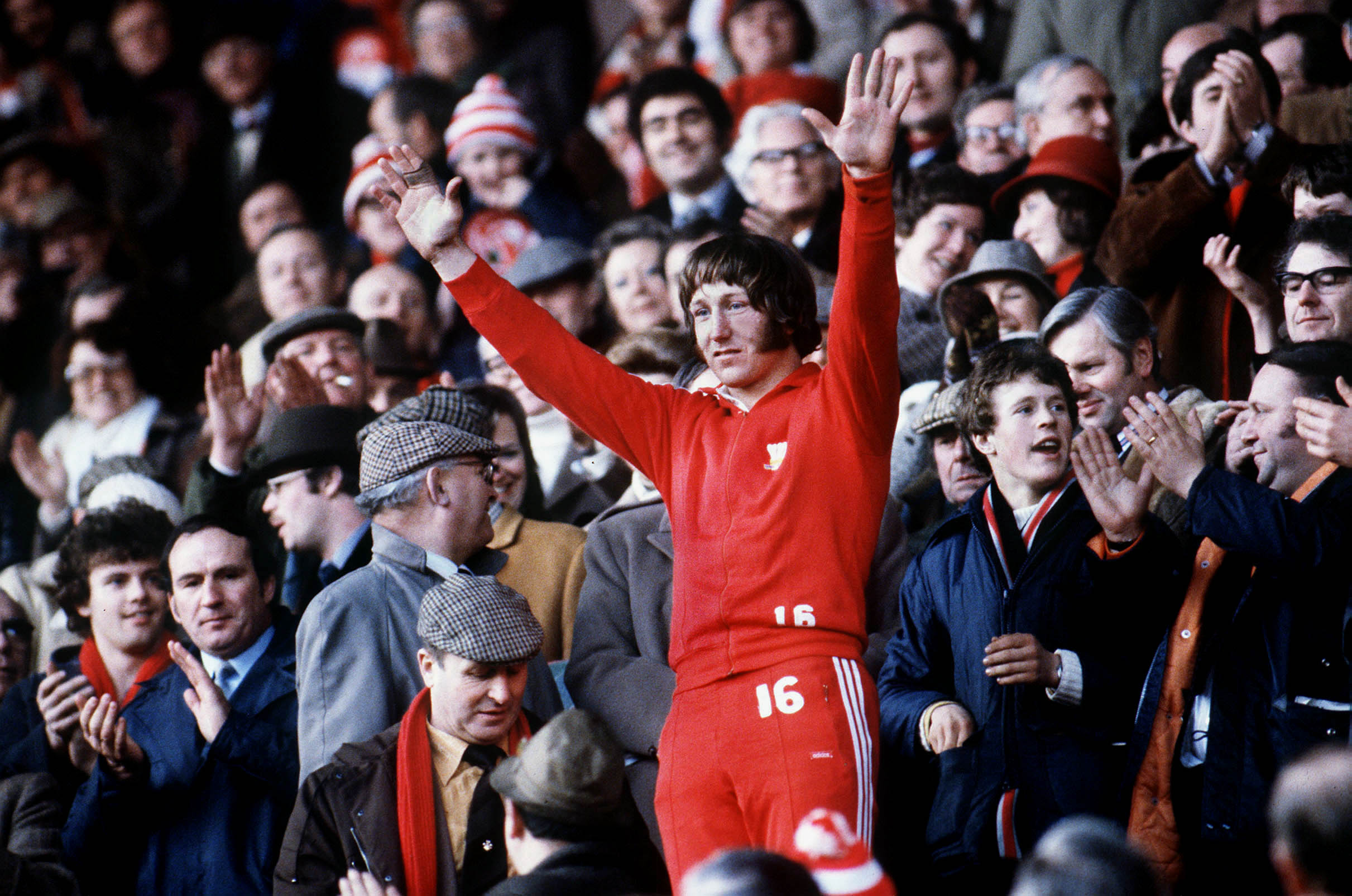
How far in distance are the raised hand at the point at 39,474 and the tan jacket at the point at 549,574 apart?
10.9ft

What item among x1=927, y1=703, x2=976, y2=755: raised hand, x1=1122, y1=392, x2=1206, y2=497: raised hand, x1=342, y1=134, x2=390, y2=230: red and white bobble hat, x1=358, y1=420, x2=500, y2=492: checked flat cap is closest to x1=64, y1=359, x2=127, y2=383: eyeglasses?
x1=342, y1=134, x2=390, y2=230: red and white bobble hat

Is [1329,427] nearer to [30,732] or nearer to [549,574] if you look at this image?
[549,574]

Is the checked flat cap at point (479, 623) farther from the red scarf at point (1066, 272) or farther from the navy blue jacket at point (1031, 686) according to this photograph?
the red scarf at point (1066, 272)

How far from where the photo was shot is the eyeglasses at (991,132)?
7145 mm

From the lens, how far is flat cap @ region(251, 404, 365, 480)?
553 cm

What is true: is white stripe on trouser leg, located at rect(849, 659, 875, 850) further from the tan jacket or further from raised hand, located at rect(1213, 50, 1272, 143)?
raised hand, located at rect(1213, 50, 1272, 143)

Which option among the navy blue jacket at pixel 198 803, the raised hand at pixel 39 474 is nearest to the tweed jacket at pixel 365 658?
the navy blue jacket at pixel 198 803

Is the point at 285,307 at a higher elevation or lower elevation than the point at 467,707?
higher

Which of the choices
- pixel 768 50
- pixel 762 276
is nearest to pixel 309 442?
pixel 762 276

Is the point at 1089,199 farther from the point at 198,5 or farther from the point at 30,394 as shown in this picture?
the point at 198,5

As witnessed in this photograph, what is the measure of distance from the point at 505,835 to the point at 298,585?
6.30ft

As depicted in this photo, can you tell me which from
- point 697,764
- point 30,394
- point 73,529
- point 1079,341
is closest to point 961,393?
point 1079,341

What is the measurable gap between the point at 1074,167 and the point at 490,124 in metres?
3.40

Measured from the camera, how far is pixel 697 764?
3480 mm
